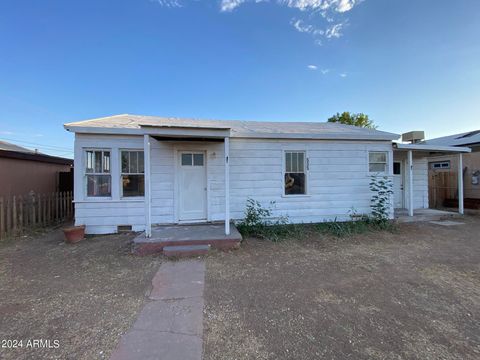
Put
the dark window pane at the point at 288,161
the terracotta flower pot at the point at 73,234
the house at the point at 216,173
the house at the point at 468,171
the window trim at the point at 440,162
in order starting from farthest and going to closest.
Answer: the window trim at the point at 440,162 → the house at the point at 468,171 → the dark window pane at the point at 288,161 → the house at the point at 216,173 → the terracotta flower pot at the point at 73,234

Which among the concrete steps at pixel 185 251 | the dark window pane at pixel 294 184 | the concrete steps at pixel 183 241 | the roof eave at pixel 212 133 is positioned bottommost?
the concrete steps at pixel 185 251

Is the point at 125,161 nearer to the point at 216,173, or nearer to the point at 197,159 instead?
the point at 197,159

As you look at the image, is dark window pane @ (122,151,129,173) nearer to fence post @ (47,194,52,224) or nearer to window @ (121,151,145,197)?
window @ (121,151,145,197)

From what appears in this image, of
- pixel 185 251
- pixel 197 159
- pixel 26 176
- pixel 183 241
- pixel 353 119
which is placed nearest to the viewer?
pixel 185 251

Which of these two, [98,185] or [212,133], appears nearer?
[212,133]

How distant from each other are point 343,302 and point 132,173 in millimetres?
6172

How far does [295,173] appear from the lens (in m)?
7.50

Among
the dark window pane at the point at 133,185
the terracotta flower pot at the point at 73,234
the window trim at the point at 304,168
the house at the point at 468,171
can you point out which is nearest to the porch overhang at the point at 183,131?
the dark window pane at the point at 133,185

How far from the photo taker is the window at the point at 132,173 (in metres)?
6.67

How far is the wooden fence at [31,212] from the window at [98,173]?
2.28 metres

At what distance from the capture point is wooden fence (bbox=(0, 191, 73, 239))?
6.52m

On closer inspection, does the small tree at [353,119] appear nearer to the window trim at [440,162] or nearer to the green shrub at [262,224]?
the window trim at [440,162]

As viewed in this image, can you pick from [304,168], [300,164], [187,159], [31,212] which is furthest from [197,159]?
[31,212]

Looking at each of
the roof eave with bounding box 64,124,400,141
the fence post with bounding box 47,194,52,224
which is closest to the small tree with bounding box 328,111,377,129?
the roof eave with bounding box 64,124,400,141
